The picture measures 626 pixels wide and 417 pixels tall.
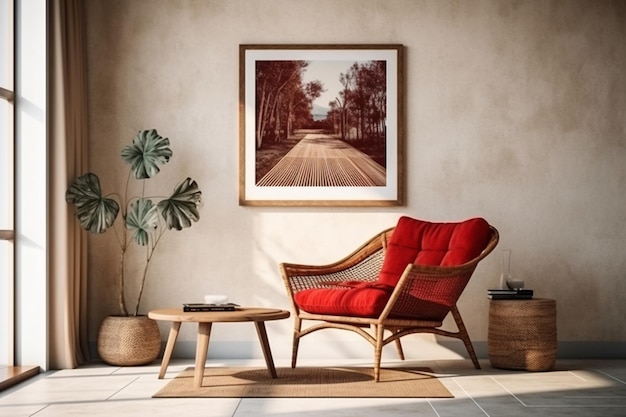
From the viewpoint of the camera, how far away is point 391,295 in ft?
15.0

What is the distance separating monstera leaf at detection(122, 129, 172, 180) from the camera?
5.21m

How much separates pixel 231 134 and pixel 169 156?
0.58 m

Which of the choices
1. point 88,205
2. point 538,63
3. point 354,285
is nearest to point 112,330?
point 88,205

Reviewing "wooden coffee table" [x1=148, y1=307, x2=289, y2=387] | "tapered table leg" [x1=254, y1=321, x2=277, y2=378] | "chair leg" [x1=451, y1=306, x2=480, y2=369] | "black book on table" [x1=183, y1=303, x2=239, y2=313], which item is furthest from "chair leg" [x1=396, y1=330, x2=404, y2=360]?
"black book on table" [x1=183, y1=303, x2=239, y2=313]

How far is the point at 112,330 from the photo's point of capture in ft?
16.8

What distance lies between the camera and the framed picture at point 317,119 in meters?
5.62

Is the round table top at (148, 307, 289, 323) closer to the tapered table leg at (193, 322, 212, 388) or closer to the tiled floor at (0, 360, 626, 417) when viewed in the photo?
the tapered table leg at (193, 322, 212, 388)

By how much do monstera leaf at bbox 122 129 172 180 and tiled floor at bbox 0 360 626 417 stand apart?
1252mm

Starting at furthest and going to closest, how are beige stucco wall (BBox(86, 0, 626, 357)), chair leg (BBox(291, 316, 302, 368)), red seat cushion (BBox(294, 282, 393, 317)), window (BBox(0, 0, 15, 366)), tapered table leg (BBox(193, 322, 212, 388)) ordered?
1. beige stucco wall (BBox(86, 0, 626, 357))
2. chair leg (BBox(291, 316, 302, 368))
3. window (BBox(0, 0, 15, 366))
4. red seat cushion (BBox(294, 282, 393, 317))
5. tapered table leg (BBox(193, 322, 212, 388))

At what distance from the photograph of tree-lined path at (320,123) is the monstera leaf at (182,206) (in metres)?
0.52

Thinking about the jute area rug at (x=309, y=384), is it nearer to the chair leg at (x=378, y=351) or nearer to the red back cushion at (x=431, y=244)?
the chair leg at (x=378, y=351)

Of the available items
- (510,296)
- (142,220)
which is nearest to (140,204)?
(142,220)

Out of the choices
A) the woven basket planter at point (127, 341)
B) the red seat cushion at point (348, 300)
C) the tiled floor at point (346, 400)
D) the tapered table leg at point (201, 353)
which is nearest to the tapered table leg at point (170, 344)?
the tiled floor at point (346, 400)

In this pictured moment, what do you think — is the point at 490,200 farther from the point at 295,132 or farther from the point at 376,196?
the point at 295,132
